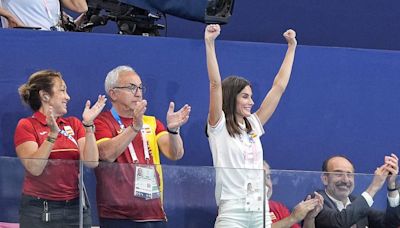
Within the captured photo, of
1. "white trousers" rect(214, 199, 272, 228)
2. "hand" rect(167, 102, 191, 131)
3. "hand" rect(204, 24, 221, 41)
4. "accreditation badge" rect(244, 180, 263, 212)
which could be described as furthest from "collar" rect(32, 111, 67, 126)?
"accreditation badge" rect(244, 180, 263, 212)

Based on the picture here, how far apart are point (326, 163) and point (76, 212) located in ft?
5.50

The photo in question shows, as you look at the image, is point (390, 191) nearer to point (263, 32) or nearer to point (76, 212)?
point (76, 212)

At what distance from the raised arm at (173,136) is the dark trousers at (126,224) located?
547 millimetres

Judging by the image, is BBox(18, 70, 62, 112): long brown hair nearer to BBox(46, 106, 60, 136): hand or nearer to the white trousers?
BBox(46, 106, 60, 136): hand

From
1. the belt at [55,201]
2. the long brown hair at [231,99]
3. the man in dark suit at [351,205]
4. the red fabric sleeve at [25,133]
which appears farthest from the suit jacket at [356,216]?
the red fabric sleeve at [25,133]

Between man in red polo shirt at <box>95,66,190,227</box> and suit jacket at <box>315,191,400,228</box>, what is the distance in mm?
841

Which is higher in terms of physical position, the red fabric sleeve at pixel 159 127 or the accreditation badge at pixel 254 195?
the red fabric sleeve at pixel 159 127

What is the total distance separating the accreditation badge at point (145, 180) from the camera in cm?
Result: 664

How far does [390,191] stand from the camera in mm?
6879

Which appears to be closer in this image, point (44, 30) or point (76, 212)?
point (76, 212)

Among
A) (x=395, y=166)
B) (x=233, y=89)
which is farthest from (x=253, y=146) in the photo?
(x=395, y=166)

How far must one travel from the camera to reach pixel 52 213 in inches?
259

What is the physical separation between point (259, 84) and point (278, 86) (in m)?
0.49

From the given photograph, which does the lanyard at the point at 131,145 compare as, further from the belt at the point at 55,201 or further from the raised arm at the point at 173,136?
the belt at the point at 55,201
